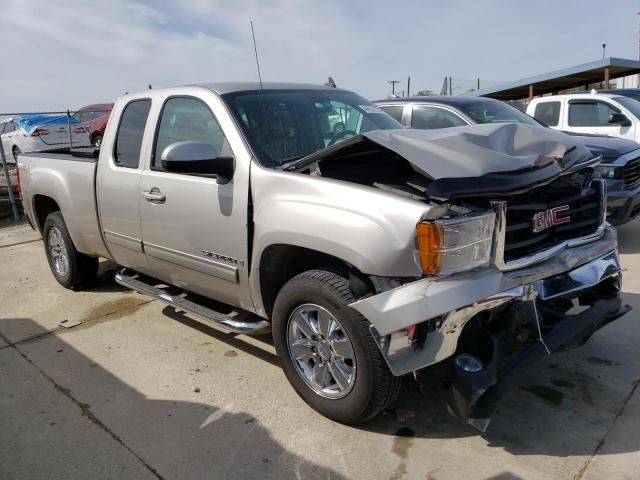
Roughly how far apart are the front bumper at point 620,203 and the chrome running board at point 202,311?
13.8 feet

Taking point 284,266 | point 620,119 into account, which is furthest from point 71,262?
point 620,119

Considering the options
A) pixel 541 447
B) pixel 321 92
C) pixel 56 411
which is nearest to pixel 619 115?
pixel 321 92

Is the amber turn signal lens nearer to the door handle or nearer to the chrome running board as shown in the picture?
the chrome running board

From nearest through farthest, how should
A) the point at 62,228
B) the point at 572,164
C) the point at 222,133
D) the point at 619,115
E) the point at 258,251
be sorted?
the point at 572,164 → the point at 258,251 → the point at 222,133 → the point at 62,228 → the point at 619,115

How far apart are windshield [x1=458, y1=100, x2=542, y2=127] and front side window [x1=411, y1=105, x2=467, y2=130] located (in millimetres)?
156

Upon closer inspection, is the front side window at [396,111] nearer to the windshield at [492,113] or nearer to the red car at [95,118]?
the windshield at [492,113]

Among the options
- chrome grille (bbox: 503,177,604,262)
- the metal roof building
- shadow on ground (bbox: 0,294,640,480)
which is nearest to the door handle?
shadow on ground (bbox: 0,294,640,480)

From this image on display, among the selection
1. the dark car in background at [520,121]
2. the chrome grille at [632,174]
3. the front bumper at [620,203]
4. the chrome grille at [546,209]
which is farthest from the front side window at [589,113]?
the chrome grille at [546,209]

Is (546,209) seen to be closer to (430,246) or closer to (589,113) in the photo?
(430,246)

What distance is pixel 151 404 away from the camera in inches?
127

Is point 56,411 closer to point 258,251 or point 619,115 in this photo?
point 258,251

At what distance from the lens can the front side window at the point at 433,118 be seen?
6531 millimetres

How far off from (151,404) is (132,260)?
1.50 metres

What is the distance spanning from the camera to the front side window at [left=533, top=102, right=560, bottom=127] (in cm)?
911
